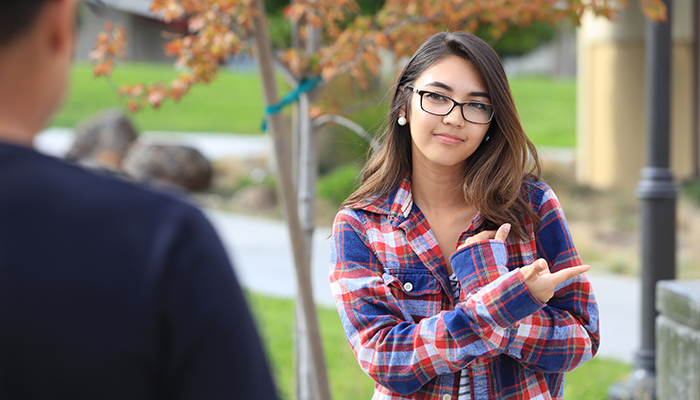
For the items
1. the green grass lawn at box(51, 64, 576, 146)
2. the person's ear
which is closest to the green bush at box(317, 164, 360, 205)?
the person's ear

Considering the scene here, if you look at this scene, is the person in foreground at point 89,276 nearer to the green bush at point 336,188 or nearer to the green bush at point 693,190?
the green bush at point 336,188

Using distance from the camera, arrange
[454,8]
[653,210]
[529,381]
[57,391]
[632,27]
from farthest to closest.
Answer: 1. [632,27]
2. [653,210]
3. [454,8]
4. [529,381]
5. [57,391]

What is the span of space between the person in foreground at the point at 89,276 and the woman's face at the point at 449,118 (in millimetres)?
1027

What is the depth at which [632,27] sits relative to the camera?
10836mm

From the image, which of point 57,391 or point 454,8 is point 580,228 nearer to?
point 454,8

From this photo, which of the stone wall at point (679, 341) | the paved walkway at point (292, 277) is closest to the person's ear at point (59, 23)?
the paved walkway at point (292, 277)

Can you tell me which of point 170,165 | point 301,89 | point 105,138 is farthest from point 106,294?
point 105,138

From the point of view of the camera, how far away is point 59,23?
2.76ft

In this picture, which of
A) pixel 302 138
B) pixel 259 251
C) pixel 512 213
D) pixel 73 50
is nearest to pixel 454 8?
pixel 302 138

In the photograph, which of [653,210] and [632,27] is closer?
[653,210]

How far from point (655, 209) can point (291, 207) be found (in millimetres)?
2173

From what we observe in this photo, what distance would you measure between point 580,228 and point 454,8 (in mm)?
6465

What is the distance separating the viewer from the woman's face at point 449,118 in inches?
70.7

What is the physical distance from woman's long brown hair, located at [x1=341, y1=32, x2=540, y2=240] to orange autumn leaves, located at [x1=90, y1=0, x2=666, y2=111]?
4.48ft
